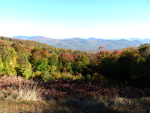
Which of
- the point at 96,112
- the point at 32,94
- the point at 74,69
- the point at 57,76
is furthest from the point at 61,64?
the point at 96,112

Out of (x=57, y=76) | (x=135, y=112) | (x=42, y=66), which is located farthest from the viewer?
(x=42, y=66)

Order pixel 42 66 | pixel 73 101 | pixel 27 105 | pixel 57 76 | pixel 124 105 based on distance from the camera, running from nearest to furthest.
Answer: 1. pixel 27 105
2. pixel 124 105
3. pixel 73 101
4. pixel 57 76
5. pixel 42 66

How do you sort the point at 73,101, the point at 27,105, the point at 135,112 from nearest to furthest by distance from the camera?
the point at 135,112 → the point at 27,105 → the point at 73,101

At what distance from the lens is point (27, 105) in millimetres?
3736

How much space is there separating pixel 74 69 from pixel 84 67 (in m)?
1.80

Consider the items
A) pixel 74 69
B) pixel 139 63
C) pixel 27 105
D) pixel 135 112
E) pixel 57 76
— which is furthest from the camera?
pixel 74 69

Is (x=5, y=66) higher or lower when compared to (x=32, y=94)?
lower

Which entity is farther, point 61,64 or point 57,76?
point 61,64

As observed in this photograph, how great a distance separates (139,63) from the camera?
45.3 ft

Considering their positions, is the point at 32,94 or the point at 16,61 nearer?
the point at 32,94

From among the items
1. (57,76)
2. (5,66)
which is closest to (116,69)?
(57,76)

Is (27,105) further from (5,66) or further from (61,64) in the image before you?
(61,64)

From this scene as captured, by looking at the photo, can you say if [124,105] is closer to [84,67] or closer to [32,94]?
[32,94]

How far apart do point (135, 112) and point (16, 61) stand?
65.6 ft
